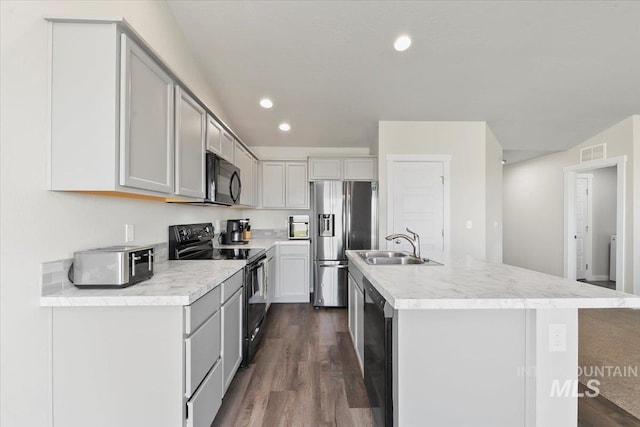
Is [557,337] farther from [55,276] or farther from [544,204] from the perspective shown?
[544,204]

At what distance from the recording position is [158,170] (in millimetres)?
1600

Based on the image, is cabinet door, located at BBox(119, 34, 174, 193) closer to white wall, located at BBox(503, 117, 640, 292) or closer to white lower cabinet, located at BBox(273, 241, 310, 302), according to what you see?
white lower cabinet, located at BBox(273, 241, 310, 302)

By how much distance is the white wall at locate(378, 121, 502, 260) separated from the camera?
12.9 feet

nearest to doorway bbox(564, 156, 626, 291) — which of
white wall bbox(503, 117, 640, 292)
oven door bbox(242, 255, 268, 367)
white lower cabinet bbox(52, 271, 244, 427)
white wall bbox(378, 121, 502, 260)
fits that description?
white wall bbox(503, 117, 640, 292)

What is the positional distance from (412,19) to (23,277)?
309 cm

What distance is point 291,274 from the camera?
4203 mm

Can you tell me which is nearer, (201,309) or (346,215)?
(201,309)

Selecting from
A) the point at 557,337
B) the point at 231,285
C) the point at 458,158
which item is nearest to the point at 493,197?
the point at 458,158

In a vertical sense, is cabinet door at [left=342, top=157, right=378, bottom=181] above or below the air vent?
below

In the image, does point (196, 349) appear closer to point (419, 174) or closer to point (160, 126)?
point (160, 126)

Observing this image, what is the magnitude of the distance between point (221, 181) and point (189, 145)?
1.90 ft

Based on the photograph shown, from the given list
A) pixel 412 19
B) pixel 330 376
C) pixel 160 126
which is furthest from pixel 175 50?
pixel 330 376

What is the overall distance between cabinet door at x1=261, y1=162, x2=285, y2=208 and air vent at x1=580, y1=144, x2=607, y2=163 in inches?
188

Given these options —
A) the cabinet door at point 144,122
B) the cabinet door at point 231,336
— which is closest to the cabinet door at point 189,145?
the cabinet door at point 144,122
